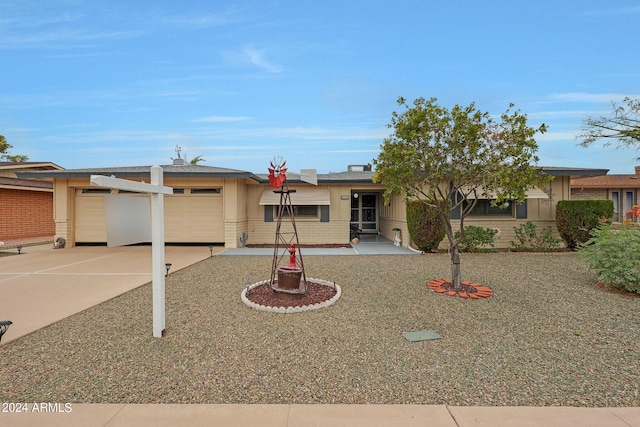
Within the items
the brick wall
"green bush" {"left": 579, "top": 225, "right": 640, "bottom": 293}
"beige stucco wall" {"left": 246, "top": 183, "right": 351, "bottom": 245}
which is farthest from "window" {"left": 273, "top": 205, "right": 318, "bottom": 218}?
the brick wall

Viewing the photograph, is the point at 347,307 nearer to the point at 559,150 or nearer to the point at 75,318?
the point at 75,318

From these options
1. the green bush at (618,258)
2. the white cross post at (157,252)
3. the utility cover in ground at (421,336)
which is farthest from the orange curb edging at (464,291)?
the white cross post at (157,252)

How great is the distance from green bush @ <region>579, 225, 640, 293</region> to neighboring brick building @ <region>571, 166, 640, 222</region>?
16.8 m

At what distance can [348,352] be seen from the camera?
349 cm

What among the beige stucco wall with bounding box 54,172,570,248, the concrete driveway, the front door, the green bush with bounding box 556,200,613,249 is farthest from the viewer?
the front door

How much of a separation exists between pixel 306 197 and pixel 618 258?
9814 millimetres

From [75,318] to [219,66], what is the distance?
13.8 metres

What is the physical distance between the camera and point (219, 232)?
501 inches

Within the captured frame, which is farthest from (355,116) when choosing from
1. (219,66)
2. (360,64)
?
(219,66)

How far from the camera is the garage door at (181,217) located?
12.6 m

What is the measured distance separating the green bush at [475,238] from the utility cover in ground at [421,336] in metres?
8.06

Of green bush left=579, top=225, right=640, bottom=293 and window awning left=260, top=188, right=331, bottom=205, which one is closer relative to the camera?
green bush left=579, top=225, right=640, bottom=293

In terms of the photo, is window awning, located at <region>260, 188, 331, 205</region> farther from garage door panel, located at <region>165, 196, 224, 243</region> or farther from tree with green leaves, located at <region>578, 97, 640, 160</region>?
tree with green leaves, located at <region>578, 97, 640, 160</region>

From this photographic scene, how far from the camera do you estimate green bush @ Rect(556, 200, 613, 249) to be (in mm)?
10633
